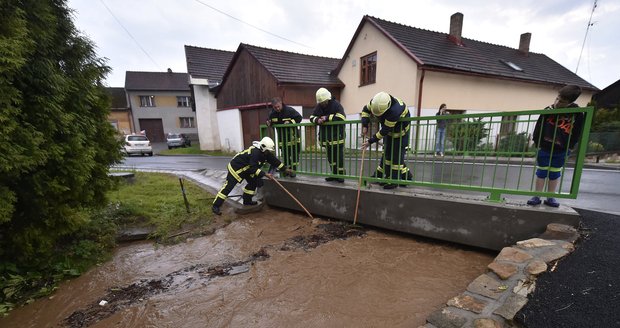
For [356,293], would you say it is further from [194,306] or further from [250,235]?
[250,235]

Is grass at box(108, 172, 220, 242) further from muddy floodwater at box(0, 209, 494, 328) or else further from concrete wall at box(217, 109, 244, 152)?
concrete wall at box(217, 109, 244, 152)

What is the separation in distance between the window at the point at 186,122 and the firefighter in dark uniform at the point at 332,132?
32404 millimetres

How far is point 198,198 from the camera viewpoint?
581 centimetres

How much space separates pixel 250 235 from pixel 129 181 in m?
4.41

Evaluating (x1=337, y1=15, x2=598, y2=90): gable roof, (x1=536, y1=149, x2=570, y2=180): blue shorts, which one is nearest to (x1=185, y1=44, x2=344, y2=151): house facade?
(x1=337, y1=15, x2=598, y2=90): gable roof

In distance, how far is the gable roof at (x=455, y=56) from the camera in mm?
11656

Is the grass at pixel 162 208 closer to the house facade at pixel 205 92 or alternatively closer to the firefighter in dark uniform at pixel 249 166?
the firefighter in dark uniform at pixel 249 166

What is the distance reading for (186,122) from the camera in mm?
33625

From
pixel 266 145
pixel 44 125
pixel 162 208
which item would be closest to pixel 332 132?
pixel 266 145

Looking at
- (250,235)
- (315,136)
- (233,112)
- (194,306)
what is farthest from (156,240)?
(233,112)

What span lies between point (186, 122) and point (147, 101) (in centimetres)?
467

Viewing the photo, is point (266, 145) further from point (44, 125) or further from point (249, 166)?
point (44, 125)

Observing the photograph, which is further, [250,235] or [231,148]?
[231,148]

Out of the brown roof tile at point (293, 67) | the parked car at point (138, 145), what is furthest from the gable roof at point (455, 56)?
the parked car at point (138, 145)
